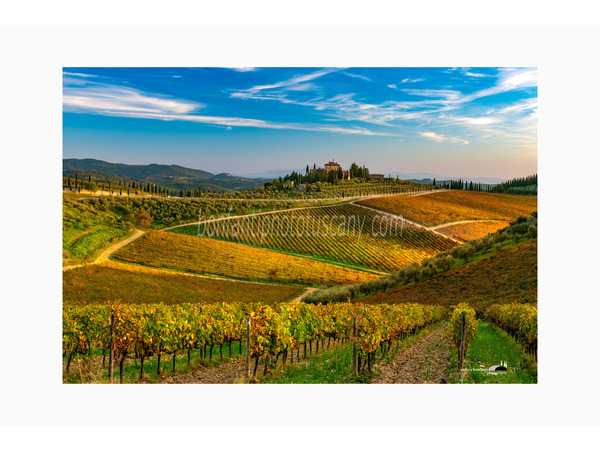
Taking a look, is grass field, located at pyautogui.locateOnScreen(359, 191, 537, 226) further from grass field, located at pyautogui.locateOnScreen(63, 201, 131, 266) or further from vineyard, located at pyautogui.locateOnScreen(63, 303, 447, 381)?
grass field, located at pyautogui.locateOnScreen(63, 201, 131, 266)

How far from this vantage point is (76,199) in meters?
11.9

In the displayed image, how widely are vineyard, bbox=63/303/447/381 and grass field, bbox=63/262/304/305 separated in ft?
4.70

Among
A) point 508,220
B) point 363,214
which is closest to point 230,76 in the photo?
point 363,214

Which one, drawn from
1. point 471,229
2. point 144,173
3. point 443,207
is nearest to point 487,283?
point 471,229

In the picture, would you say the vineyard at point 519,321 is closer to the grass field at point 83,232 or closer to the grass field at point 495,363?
the grass field at point 495,363

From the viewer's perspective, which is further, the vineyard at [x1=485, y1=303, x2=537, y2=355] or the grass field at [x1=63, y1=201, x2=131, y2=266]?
the grass field at [x1=63, y1=201, x2=131, y2=266]

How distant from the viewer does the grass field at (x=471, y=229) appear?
1577 centimetres

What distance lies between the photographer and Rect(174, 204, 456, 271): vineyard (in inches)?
627

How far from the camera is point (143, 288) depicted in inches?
520

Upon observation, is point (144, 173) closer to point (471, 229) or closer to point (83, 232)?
point (83, 232)

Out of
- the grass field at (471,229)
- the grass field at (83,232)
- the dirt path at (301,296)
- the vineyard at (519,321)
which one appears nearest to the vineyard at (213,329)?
the vineyard at (519,321)

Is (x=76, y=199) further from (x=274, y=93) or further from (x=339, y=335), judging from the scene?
(x=339, y=335)

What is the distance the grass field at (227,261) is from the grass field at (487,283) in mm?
4587

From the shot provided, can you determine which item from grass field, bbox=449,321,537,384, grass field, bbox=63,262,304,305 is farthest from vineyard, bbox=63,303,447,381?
grass field, bbox=449,321,537,384
